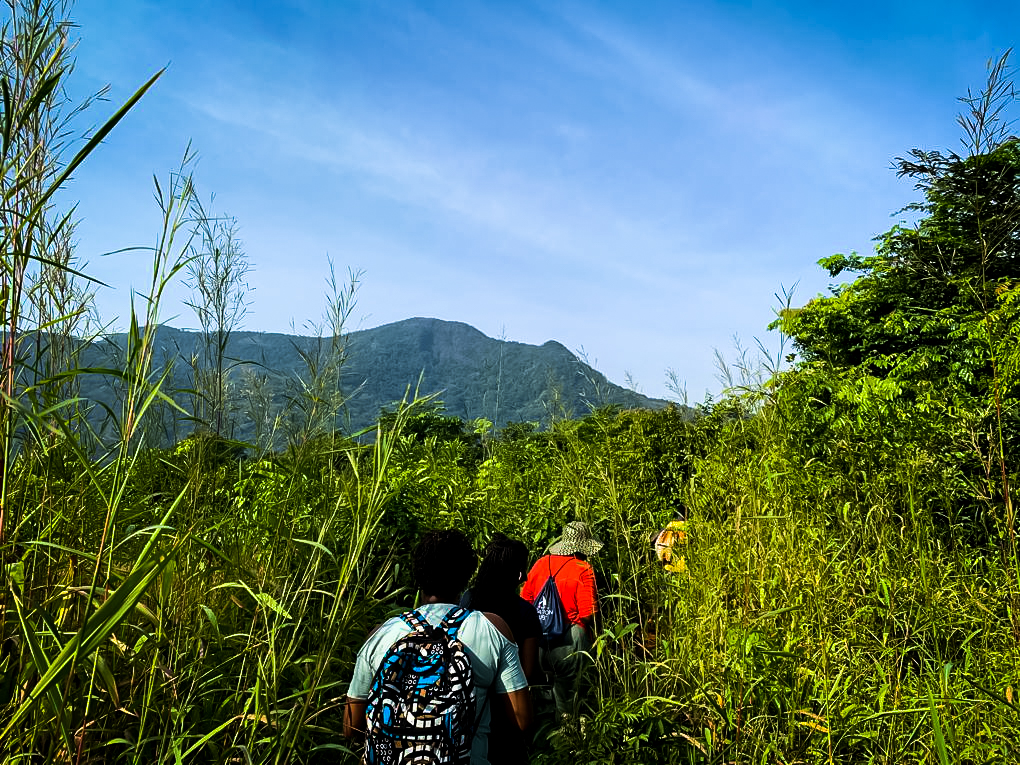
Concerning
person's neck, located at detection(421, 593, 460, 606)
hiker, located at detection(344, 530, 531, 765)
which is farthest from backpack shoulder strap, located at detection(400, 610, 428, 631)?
person's neck, located at detection(421, 593, 460, 606)

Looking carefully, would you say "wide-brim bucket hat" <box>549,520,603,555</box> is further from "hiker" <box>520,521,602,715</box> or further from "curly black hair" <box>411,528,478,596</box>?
"curly black hair" <box>411,528,478,596</box>

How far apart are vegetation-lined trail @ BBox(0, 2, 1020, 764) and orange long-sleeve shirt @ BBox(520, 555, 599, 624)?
373 millimetres

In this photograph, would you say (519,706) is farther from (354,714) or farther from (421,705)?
(354,714)

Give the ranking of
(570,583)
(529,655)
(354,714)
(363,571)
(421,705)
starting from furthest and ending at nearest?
(570,583)
(529,655)
(363,571)
(354,714)
(421,705)

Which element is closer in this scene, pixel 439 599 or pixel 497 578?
pixel 439 599

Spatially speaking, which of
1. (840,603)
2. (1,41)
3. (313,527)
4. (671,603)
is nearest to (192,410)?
(313,527)

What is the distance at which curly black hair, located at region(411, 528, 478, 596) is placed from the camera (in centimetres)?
229

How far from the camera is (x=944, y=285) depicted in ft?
8.32

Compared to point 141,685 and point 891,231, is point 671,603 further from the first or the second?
point 891,231

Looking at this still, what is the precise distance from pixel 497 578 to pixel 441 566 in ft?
2.91

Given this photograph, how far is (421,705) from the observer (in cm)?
199

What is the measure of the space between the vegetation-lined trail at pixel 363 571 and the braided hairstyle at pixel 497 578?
46 centimetres

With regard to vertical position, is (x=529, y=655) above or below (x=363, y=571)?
below

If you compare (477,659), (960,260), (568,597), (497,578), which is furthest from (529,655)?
(960,260)
